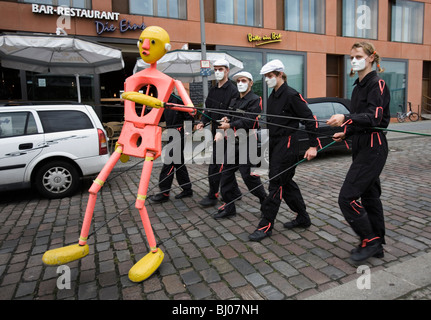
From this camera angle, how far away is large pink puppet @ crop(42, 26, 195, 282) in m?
2.79

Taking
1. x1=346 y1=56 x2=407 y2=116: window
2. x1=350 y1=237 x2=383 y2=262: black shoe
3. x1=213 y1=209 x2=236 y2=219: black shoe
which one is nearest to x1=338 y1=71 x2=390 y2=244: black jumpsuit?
x1=350 y1=237 x2=383 y2=262: black shoe

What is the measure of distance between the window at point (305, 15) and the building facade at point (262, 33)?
0.16ft

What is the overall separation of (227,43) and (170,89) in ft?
40.3

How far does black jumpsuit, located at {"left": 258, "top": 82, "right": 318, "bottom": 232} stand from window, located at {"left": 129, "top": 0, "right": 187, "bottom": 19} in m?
11.1

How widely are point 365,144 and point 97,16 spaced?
1163cm

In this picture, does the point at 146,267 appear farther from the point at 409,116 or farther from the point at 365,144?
the point at 409,116

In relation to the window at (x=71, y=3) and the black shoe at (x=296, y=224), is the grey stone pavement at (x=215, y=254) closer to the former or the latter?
the black shoe at (x=296, y=224)

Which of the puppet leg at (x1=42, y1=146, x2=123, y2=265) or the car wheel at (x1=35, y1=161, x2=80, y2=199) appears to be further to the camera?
the car wheel at (x1=35, y1=161, x2=80, y2=199)

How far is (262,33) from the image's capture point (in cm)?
1514

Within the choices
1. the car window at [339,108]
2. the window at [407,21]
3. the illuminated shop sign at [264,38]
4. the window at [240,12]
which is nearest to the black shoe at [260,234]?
the car window at [339,108]

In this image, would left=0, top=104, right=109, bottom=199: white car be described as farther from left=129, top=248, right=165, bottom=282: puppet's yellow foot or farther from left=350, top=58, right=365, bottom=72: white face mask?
left=350, top=58, right=365, bottom=72: white face mask

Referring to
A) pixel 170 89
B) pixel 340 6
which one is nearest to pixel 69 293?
pixel 170 89

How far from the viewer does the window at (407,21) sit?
62.5 feet
